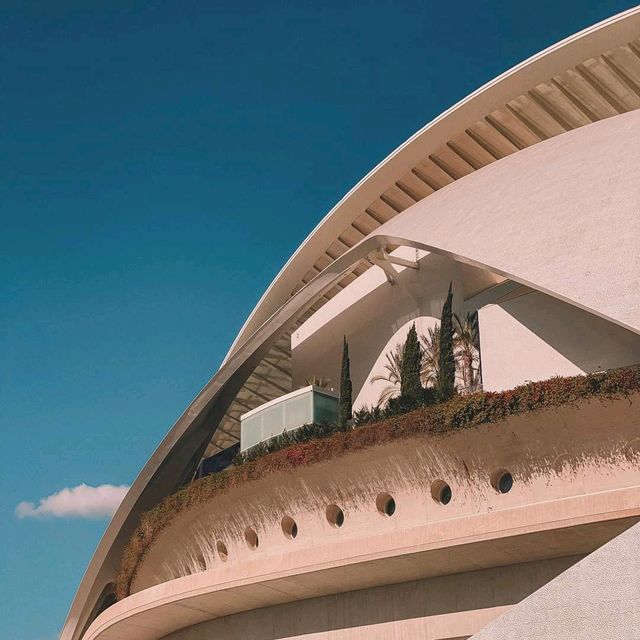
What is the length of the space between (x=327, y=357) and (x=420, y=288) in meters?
4.07

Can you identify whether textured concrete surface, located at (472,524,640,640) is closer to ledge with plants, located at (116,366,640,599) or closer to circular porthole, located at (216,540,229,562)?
ledge with plants, located at (116,366,640,599)

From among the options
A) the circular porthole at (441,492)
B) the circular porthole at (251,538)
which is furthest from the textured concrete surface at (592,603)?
the circular porthole at (251,538)

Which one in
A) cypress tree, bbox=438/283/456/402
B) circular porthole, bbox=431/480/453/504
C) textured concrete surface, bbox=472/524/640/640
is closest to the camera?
textured concrete surface, bbox=472/524/640/640

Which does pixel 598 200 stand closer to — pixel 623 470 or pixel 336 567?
pixel 623 470

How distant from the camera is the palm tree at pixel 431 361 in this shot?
21.0 m

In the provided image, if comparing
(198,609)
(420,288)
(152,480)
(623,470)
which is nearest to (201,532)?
(198,609)

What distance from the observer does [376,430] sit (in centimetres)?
1745

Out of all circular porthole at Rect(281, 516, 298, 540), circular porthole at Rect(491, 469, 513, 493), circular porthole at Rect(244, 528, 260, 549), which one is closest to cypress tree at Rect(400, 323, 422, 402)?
circular porthole at Rect(281, 516, 298, 540)

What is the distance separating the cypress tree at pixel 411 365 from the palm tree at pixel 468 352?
0.90 metres

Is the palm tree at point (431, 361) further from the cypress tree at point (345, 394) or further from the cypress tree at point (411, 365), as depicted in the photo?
the cypress tree at point (345, 394)

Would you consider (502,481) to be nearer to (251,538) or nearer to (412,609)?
(412,609)

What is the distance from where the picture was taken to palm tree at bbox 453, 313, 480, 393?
20328 mm

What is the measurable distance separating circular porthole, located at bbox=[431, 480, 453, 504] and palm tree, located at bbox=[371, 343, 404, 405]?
5297 millimetres

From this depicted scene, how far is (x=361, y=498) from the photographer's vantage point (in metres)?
18.0
